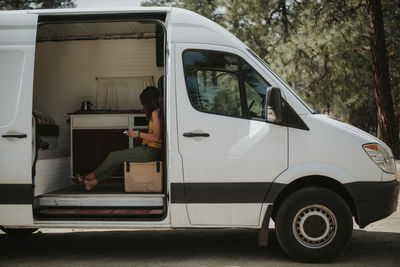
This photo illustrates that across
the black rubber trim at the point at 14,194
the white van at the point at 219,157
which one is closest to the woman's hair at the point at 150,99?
the white van at the point at 219,157

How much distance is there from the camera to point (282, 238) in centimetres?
516

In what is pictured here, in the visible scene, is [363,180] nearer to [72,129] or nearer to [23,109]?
[23,109]

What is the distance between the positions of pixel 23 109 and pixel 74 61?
3564 mm

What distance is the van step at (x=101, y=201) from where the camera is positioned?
554 cm

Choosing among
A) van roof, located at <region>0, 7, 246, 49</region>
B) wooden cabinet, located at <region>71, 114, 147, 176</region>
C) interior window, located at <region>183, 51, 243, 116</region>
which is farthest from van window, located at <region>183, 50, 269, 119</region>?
wooden cabinet, located at <region>71, 114, 147, 176</region>

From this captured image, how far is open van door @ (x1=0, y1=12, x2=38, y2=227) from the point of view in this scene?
17.2 feet

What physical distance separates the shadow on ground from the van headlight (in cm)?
102

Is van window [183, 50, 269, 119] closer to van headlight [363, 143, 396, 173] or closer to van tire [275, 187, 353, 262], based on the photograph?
van tire [275, 187, 353, 262]

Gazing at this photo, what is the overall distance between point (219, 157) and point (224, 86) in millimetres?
778

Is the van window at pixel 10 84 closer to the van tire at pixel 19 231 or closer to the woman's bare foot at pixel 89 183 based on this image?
the woman's bare foot at pixel 89 183

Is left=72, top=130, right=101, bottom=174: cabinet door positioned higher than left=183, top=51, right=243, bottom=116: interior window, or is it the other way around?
left=183, top=51, right=243, bottom=116: interior window

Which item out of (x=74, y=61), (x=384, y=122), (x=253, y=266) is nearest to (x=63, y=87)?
(x=74, y=61)

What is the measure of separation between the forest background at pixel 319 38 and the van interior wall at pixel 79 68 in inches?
328

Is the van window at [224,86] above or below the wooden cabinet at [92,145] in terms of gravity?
above
